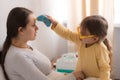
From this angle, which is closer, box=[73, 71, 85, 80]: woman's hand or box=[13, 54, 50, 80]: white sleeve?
box=[13, 54, 50, 80]: white sleeve

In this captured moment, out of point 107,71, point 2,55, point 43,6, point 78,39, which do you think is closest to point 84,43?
point 78,39

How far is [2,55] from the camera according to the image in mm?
1583

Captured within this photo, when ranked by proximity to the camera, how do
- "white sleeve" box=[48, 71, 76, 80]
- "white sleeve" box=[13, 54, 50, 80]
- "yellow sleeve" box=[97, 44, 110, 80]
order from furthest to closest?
1. "white sleeve" box=[48, 71, 76, 80]
2. "yellow sleeve" box=[97, 44, 110, 80]
3. "white sleeve" box=[13, 54, 50, 80]

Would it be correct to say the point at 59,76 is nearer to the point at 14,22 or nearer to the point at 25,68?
the point at 25,68

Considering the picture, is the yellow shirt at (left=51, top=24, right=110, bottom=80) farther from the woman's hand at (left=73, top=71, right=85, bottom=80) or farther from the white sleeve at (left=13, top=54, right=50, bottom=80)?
the white sleeve at (left=13, top=54, right=50, bottom=80)

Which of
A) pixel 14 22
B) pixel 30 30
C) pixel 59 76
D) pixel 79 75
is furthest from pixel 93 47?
pixel 14 22

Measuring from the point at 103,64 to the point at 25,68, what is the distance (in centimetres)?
56

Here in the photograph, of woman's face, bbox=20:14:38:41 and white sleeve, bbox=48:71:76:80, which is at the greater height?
woman's face, bbox=20:14:38:41

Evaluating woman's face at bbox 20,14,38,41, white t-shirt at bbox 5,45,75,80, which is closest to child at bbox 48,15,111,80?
woman's face at bbox 20,14,38,41

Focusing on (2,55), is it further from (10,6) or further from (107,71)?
(107,71)

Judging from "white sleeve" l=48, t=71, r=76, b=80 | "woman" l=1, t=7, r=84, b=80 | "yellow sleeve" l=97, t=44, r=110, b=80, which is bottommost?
"white sleeve" l=48, t=71, r=76, b=80

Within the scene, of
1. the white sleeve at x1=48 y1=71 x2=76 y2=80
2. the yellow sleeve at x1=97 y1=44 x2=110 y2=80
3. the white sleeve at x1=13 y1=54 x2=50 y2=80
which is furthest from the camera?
the white sleeve at x1=48 y1=71 x2=76 y2=80

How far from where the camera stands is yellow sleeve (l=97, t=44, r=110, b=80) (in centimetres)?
162

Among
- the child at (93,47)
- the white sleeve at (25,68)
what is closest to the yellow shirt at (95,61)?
the child at (93,47)
